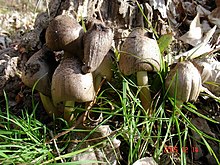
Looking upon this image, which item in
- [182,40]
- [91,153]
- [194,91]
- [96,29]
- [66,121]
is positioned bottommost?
[91,153]

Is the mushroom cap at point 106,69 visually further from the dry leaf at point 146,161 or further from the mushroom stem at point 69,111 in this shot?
the dry leaf at point 146,161

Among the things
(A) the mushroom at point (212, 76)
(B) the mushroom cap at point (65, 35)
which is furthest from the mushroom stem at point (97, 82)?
(A) the mushroom at point (212, 76)

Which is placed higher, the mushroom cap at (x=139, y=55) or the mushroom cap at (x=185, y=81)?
the mushroom cap at (x=139, y=55)

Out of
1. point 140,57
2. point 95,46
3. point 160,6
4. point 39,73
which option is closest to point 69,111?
point 39,73

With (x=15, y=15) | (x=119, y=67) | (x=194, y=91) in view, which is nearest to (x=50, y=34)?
(x=119, y=67)

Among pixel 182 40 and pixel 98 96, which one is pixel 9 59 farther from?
pixel 182 40

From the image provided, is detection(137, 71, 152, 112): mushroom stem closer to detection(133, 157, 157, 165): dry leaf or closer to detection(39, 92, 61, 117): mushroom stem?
detection(133, 157, 157, 165): dry leaf

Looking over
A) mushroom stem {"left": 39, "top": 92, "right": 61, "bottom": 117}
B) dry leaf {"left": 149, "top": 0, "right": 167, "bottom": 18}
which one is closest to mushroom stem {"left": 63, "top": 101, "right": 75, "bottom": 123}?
mushroom stem {"left": 39, "top": 92, "right": 61, "bottom": 117}
